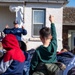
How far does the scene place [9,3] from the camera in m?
16.4

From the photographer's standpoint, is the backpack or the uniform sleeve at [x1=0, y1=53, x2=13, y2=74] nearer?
the uniform sleeve at [x1=0, y1=53, x2=13, y2=74]

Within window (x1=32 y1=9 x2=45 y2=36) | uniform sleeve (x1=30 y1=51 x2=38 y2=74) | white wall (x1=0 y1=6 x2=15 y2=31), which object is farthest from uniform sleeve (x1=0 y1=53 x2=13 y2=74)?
white wall (x1=0 y1=6 x2=15 y2=31)

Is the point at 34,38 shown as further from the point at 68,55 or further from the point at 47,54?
the point at 47,54

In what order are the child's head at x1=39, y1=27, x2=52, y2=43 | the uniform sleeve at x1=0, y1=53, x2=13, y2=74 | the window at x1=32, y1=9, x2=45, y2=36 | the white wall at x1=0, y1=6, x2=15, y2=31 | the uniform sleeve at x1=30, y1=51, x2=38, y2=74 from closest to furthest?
1. the uniform sleeve at x1=0, y1=53, x2=13, y2=74
2. the child's head at x1=39, y1=27, x2=52, y2=43
3. the uniform sleeve at x1=30, y1=51, x2=38, y2=74
4. the window at x1=32, y1=9, x2=45, y2=36
5. the white wall at x1=0, y1=6, x2=15, y2=31

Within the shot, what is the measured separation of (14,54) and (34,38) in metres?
11.7

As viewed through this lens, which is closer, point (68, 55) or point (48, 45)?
point (48, 45)

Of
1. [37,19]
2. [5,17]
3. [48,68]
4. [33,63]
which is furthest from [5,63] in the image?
[5,17]

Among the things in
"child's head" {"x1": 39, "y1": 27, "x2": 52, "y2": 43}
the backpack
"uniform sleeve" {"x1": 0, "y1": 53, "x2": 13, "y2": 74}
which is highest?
"child's head" {"x1": 39, "y1": 27, "x2": 52, "y2": 43}

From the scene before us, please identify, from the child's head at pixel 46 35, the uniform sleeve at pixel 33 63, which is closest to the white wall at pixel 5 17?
the uniform sleeve at pixel 33 63

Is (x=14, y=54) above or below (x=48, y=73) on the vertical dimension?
above

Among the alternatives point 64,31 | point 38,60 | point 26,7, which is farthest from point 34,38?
point 38,60

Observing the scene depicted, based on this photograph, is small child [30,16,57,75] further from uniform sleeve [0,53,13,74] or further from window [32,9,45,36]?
window [32,9,45,36]

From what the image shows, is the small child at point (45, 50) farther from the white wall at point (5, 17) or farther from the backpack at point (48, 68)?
the white wall at point (5, 17)

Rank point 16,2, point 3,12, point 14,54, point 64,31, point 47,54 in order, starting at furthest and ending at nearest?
point 64,31 < point 3,12 < point 16,2 < point 47,54 < point 14,54
